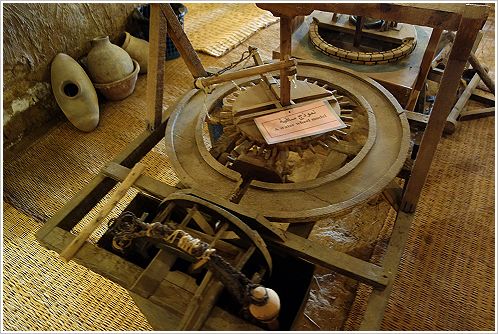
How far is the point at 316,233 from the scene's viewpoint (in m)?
2.10

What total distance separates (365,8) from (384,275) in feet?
2.64

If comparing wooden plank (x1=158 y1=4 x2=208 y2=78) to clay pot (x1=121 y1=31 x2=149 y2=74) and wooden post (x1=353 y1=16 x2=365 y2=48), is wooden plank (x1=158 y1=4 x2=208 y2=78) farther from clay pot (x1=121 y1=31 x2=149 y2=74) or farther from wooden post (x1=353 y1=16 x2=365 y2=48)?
clay pot (x1=121 y1=31 x2=149 y2=74)

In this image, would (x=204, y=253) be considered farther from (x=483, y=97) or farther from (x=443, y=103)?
(x=483, y=97)

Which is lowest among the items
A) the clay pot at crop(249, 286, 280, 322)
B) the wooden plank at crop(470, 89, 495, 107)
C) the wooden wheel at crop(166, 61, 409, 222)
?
the clay pot at crop(249, 286, 280, 322)

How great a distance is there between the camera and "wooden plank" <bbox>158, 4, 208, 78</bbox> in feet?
5.44

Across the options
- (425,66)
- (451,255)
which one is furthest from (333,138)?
(425,66)

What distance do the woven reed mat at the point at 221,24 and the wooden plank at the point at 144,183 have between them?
2009mm

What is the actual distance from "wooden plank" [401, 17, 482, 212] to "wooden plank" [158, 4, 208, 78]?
1.09 m

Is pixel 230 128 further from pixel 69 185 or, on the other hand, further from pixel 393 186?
pixel 69 185

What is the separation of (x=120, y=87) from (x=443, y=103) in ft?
7.41

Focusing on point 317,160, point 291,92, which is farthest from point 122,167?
point 317,160

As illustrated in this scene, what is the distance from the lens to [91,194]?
1.52 meters

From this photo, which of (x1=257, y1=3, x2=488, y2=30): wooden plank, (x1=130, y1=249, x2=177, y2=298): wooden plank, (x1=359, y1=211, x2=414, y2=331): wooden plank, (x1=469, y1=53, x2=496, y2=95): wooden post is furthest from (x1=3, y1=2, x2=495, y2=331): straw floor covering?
(x1=257, y1=3, x2=488, y2=30): wooden plank

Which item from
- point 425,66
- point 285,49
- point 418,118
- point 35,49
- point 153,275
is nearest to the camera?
point 153,275
